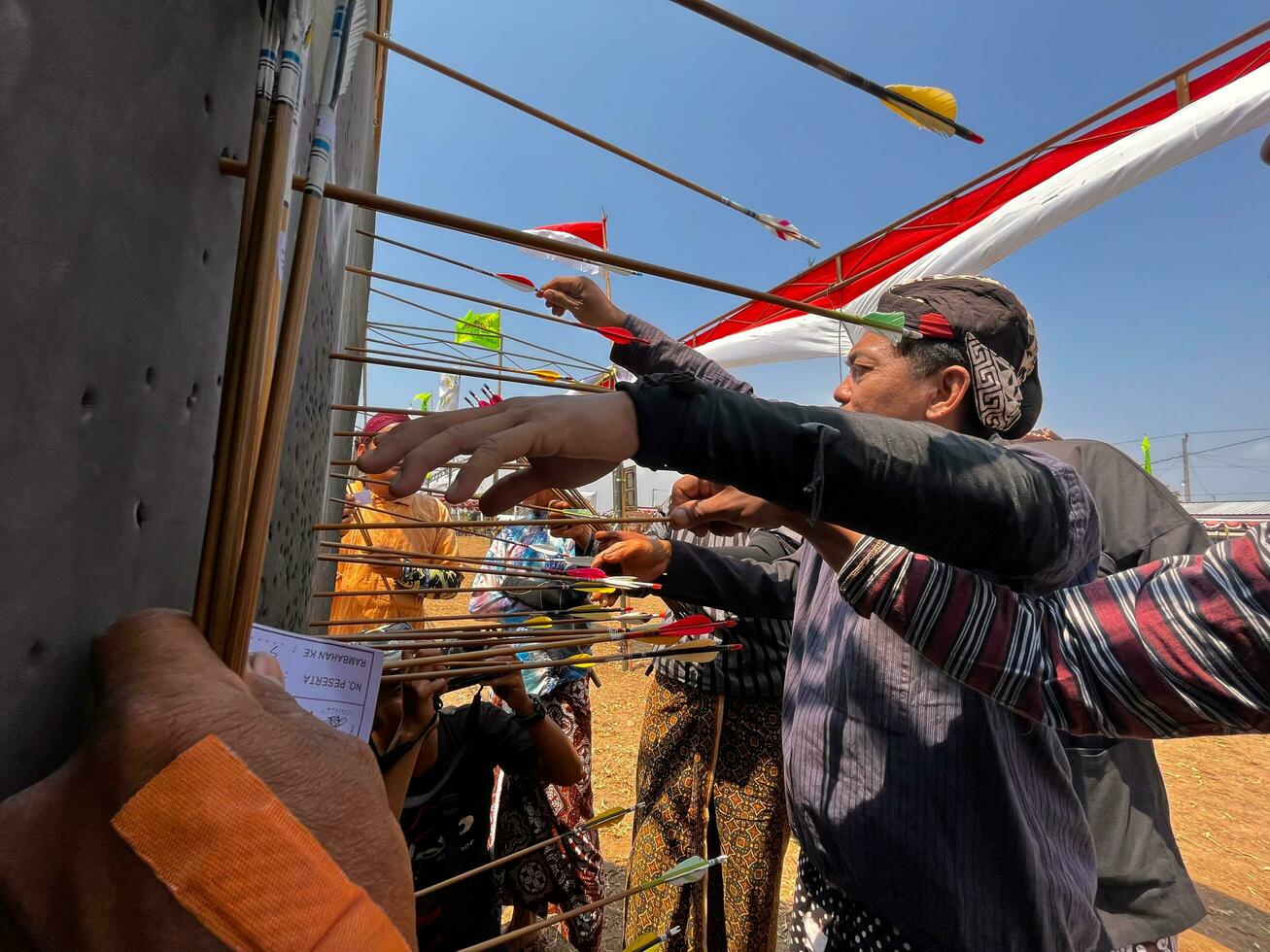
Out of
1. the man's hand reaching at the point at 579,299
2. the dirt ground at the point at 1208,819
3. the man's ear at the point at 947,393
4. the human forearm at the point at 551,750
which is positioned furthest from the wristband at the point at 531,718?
the man's ear at the point at 947,393

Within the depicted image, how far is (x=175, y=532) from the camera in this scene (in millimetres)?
427

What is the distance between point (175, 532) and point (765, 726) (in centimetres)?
155

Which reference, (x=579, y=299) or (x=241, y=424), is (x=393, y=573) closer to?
(x=579, y=299)

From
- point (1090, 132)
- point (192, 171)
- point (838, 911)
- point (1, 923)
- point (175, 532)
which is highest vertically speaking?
point (1090, 132)

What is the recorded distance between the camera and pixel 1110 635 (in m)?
0.66

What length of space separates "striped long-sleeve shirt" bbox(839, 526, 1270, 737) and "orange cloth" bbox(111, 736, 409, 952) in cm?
61

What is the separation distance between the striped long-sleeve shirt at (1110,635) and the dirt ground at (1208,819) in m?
2.23

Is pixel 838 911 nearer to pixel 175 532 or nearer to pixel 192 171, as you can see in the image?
pixel 175 532

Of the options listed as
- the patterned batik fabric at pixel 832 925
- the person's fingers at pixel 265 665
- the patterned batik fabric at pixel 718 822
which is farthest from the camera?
the patterned batik fabric at pixel 718 822

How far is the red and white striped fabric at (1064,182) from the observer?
2.81 m

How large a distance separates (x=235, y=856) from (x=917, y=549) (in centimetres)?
63

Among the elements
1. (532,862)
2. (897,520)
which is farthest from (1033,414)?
(532,862)

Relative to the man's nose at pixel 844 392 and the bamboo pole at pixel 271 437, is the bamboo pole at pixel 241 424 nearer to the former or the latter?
the bamboo pole at pixel 271 437

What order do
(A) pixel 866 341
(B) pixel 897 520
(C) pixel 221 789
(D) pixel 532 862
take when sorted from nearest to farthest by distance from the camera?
(C) pixel 221 789 < (B) pixel 897 520 < (A) pixel 866 341 < (D) pixel 532 862
